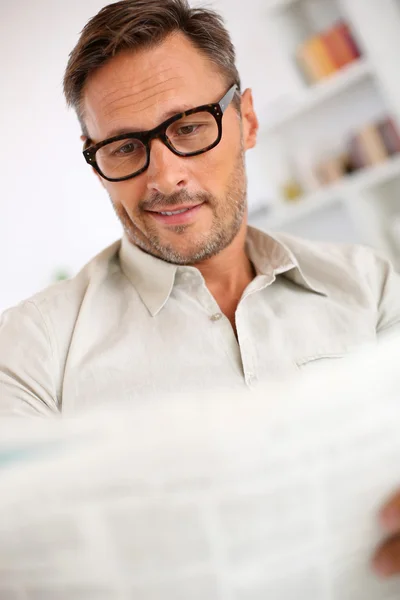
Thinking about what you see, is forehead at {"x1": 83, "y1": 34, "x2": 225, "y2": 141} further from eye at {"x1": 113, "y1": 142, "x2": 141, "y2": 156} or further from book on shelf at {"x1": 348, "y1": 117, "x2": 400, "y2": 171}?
book on shelf at {"x1": 348, "y1": 117, "x2": 400, "y2": 171}

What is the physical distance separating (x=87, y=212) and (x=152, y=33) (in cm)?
13

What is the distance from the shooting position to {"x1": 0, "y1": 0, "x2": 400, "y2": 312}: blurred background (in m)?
0.40

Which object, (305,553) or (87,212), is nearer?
(305,553)

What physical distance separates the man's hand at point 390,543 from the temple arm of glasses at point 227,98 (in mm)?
308

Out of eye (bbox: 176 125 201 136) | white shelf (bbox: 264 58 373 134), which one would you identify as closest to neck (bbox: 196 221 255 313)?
eye (bbox: 176 125 201 136)

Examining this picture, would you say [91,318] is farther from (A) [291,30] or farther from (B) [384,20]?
(A) [291,30]

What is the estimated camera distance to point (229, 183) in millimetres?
459

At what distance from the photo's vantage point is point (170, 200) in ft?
1.36

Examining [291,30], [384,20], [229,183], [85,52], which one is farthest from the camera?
[291,30]

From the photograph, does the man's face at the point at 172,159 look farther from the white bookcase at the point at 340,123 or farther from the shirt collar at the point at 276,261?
the white bookcase at the point at 340,123

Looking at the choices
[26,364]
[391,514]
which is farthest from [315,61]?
[391,514]

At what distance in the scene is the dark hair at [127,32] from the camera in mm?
350

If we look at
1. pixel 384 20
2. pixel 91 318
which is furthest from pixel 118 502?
pixel 384 20

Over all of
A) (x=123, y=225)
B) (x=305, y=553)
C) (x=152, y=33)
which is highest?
(x=152, y=33)
